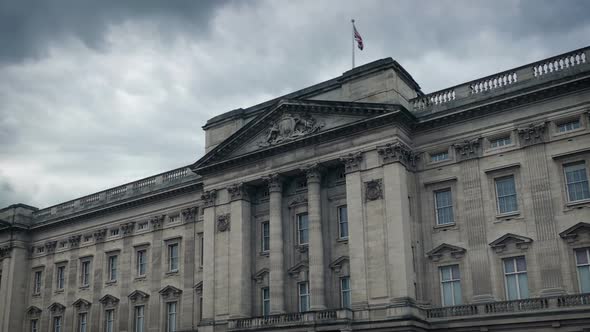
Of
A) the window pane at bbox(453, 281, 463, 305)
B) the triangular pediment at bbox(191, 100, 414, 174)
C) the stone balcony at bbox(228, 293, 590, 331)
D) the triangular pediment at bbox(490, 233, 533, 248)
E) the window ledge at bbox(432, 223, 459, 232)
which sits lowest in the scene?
the stone balcony at bbox(228, 293, 590, 331)

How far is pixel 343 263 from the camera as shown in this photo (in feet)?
143

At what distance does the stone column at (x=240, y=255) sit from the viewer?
46.1 meters

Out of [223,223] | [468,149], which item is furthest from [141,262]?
[468,149]

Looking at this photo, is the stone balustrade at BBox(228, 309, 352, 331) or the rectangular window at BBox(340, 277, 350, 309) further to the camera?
the rectangular window at BBox(340, 277, 350, 309)

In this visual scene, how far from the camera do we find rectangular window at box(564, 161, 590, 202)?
37531mm

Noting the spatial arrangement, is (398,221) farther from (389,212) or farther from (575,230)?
(575,230)

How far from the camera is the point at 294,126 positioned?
46469 mm

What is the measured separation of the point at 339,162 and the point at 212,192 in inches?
423

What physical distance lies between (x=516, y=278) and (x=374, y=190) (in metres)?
9.48

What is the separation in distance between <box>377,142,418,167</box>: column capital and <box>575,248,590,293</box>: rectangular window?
434 inches

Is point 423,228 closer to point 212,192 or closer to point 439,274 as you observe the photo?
point 439,274

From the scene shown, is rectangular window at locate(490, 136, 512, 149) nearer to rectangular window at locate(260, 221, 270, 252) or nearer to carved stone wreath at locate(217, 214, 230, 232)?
rectangular window at locate(260, 221, 270, 252)

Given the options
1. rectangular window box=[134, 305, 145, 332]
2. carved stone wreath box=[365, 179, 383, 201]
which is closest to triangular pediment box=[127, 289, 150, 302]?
rectangular window box=[134, 305, 145, 332]

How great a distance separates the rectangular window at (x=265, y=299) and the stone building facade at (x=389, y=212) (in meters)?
0.09
